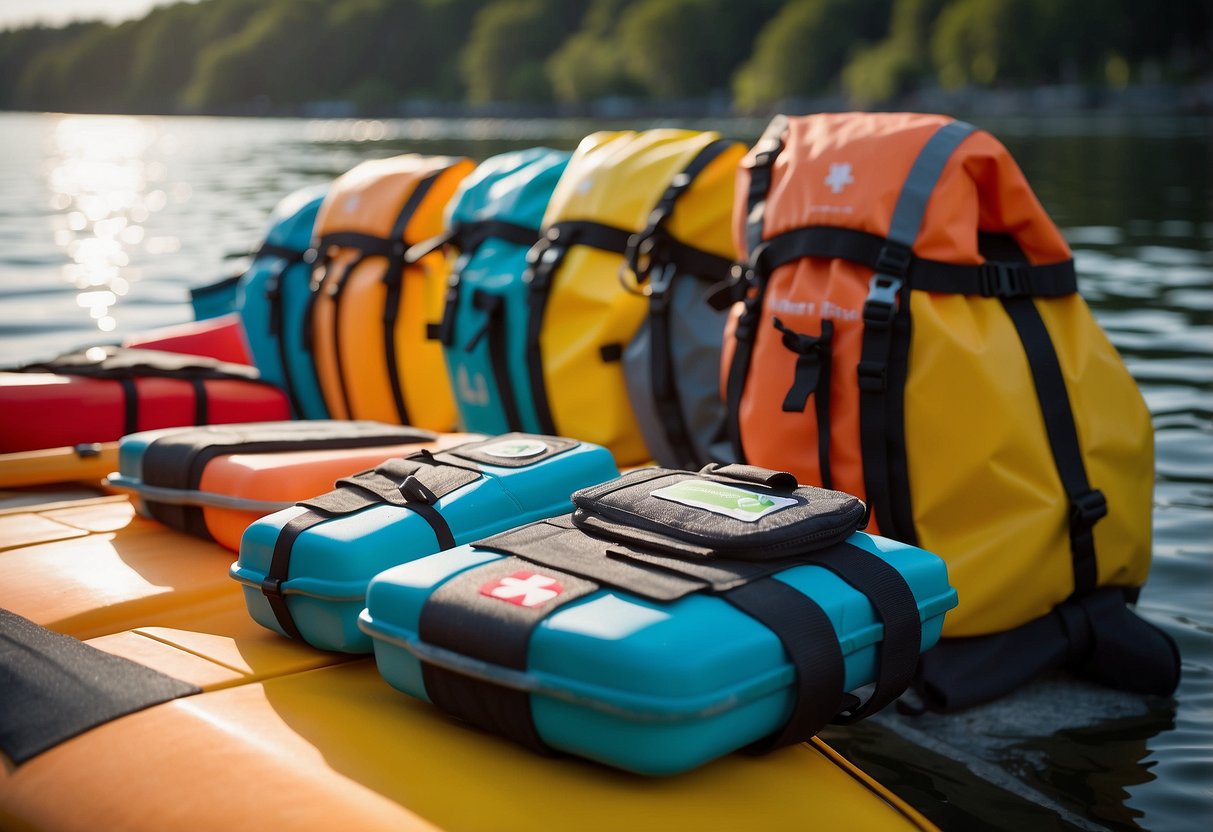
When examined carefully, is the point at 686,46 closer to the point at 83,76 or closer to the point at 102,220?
the point at 83,76

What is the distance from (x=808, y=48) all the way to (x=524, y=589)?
96229 millimetres

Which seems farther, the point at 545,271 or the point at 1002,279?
the point at 545,271

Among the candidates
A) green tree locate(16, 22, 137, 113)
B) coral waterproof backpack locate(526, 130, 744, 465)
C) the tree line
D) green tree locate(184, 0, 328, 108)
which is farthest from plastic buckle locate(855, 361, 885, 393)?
green tree locate(16, 22, 137, 113)

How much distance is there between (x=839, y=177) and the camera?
2480mm

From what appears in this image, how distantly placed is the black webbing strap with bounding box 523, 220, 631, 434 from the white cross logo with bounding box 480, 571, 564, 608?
5.81 feet

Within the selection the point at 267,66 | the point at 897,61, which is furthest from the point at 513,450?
the point at 267,66

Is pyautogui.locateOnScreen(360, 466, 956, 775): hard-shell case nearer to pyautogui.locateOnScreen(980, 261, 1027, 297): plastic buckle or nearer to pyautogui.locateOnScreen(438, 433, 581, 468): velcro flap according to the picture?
pyautogui.locateOnScreen(438, 433, 581, 468): velcro flap

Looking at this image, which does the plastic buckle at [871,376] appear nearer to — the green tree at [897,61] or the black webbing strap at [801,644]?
the black webbing strap at [801,644]

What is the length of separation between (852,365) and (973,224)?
373 millimetres

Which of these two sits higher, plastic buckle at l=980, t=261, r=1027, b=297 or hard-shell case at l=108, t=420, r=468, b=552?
plastic buckle at l=980, t=261, r=1027, b=297

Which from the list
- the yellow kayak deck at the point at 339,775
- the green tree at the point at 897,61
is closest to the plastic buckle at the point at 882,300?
the yellow kayak deck at the point at 339,775

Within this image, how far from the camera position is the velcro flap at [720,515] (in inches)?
57.9

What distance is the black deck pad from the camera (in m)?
1.49

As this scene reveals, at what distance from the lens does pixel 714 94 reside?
102 meters
